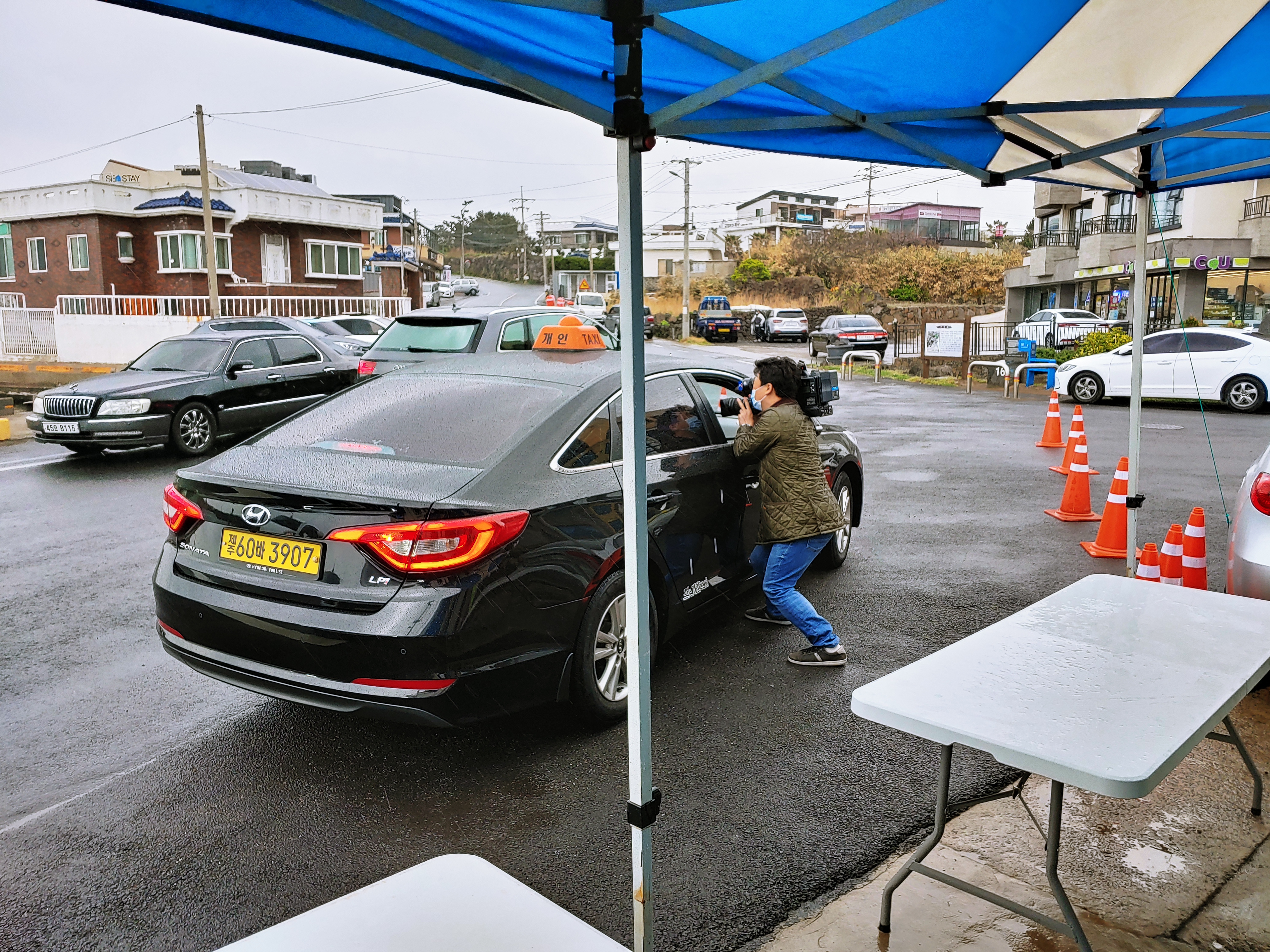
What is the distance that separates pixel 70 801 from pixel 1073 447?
8.55 metres

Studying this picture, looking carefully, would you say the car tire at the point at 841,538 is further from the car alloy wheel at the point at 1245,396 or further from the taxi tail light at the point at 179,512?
the car alloy wheel at the point at 1245,396

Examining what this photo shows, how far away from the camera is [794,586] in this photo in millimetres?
5098

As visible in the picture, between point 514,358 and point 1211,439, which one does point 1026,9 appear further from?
point 1211,439

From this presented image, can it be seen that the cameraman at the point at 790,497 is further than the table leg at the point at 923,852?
Yes

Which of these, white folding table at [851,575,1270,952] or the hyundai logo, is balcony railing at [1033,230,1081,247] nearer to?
white folding table at [851,575,1270,952]

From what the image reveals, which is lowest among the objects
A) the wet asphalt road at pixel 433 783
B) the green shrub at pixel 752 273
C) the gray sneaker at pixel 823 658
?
the wet asphalt road at pixel 433 783

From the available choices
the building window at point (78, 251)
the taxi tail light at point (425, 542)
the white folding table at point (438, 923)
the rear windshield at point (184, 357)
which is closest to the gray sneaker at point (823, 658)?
the taxi tail light at point (425, 542)

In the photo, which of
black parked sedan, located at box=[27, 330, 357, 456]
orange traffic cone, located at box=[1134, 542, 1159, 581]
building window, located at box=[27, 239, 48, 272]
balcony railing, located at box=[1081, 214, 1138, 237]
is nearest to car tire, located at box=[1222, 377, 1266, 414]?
orange traffic cone, located at box=[1134, 542, 1159, 581]

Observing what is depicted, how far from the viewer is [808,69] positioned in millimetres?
3725

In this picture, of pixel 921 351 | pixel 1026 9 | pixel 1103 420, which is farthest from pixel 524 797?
pixel 921 351

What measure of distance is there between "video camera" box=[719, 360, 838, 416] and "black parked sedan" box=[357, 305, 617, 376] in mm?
5953

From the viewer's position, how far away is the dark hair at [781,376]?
16.6ft

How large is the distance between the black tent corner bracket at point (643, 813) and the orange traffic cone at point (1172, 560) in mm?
3794

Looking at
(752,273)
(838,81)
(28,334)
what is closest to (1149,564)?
(838,81)
